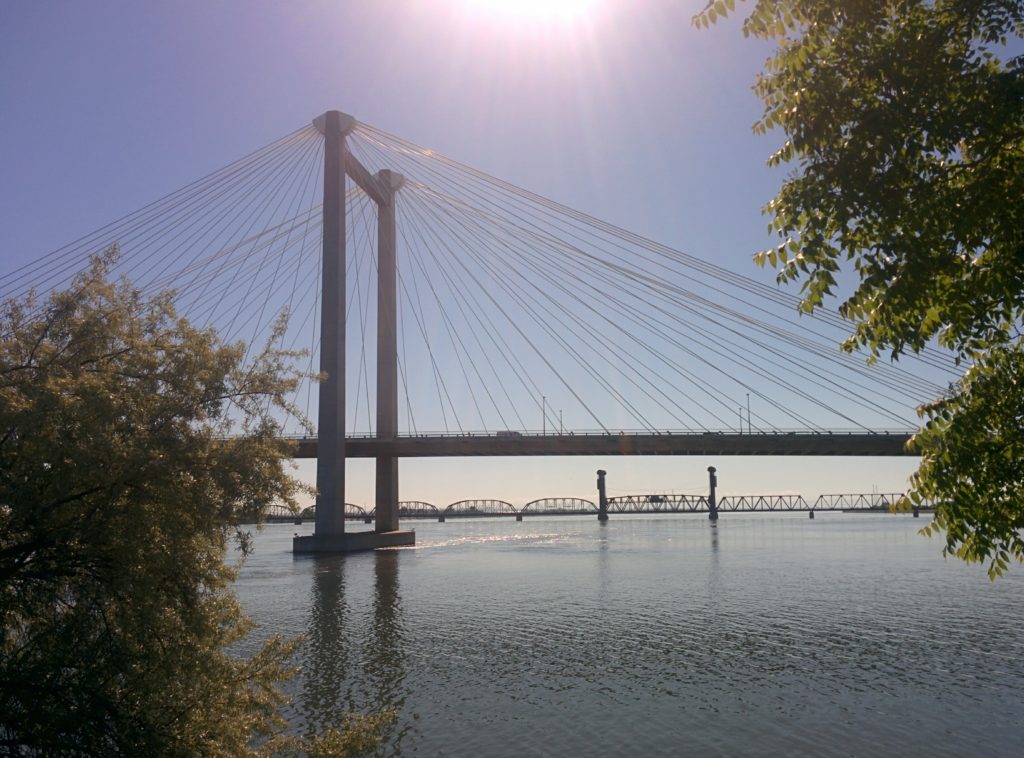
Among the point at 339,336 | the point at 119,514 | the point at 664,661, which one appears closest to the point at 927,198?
the point at 119,514

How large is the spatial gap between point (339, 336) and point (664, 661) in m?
44.9

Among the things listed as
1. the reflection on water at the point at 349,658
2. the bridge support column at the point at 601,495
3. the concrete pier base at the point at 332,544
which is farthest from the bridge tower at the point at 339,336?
the bridge support column at the point at 601,495

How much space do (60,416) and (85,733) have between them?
9.69ft

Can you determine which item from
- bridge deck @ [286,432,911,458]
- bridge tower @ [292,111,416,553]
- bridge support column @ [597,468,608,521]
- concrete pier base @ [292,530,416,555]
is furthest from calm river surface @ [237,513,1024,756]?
bridge support column @ [597,468,608,521]

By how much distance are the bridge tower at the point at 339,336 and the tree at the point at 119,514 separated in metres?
47.1

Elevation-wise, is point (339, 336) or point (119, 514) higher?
point (339, 336)

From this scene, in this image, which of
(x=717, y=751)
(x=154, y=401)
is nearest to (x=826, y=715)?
(x=717, y=751)

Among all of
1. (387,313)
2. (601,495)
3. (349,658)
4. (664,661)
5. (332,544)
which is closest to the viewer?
(664,661)

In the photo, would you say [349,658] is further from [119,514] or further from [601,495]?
[601,495]

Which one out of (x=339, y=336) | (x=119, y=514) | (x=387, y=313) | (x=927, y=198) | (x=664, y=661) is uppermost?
(x=387, y=313)

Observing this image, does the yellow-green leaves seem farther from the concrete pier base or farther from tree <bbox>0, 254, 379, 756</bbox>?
the concrete pier base

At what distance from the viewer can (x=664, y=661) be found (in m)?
23.7

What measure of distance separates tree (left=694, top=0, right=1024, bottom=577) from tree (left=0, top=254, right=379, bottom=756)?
5.84m

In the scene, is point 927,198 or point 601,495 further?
point 601,495
